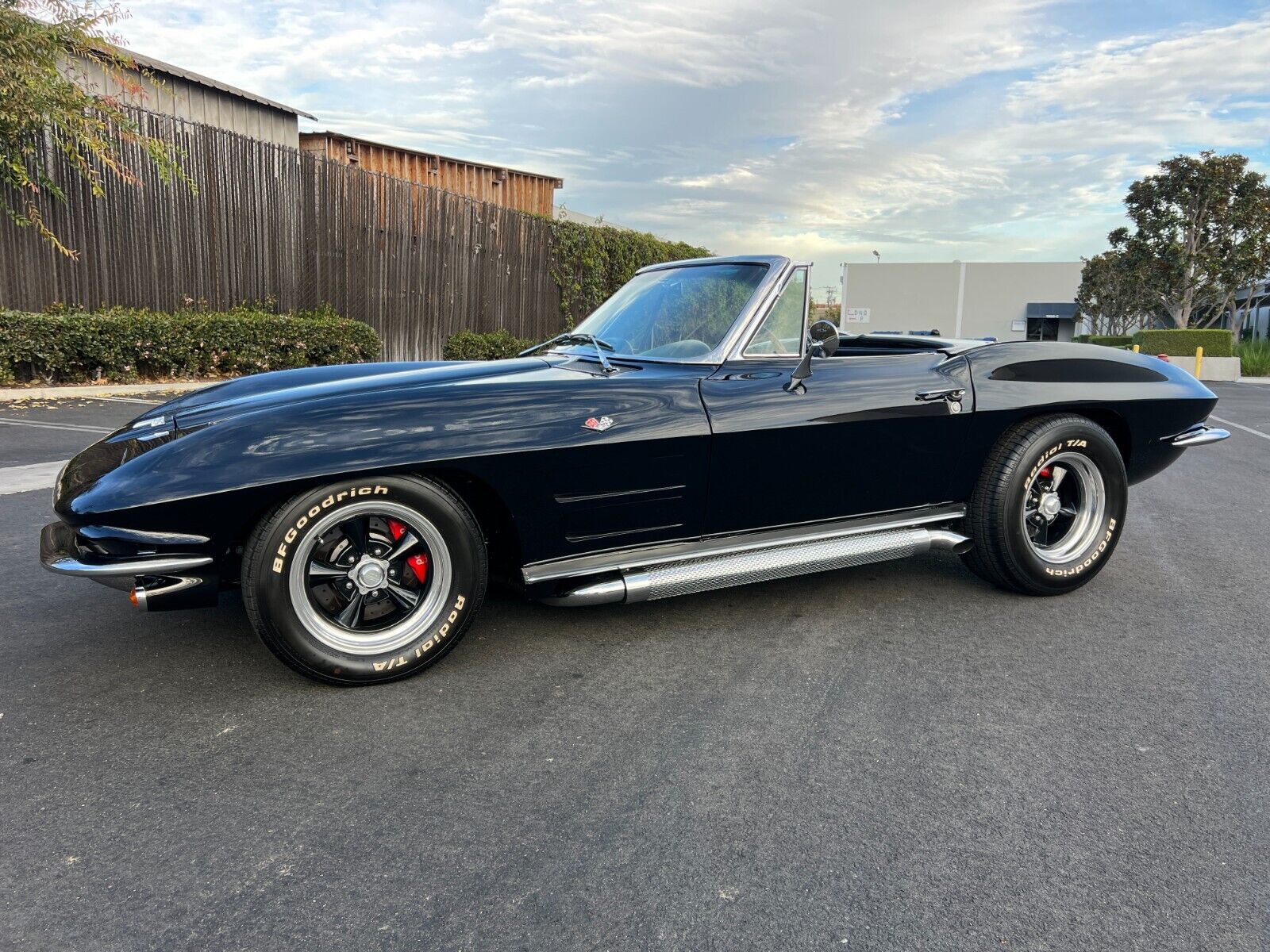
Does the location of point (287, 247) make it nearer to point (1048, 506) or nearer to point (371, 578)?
point (371, 578)

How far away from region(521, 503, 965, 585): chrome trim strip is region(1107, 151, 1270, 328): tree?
3008 centimetres

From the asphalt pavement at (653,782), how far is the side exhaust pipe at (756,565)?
252mm

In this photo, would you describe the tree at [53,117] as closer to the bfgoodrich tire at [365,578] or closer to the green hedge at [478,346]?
the green hedge at [478,346]

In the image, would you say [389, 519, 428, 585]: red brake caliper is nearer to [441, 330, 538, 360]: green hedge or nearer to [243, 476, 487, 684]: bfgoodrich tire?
[243, 476, 487, 684]: bfgoodrich tire

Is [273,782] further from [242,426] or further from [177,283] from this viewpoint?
[177,283]

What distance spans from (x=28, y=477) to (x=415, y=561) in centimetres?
434

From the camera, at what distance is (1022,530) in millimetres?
3740

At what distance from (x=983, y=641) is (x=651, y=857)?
1.88m

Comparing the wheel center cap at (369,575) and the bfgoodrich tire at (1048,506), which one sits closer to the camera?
the wheel center cap at (369,575)

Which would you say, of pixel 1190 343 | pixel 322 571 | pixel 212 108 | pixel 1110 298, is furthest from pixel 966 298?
pixel 322 571

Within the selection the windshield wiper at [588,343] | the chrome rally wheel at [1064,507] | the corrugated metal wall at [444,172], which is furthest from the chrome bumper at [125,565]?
the corrugated metal wall at [444,172]

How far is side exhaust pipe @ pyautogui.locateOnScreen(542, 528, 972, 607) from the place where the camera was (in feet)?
9.91

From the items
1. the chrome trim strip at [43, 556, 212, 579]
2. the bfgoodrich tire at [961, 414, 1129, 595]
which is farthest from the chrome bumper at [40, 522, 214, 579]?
the bfgoodrich tire at [961, 414, 1129, 595]

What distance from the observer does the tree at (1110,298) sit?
116ft
